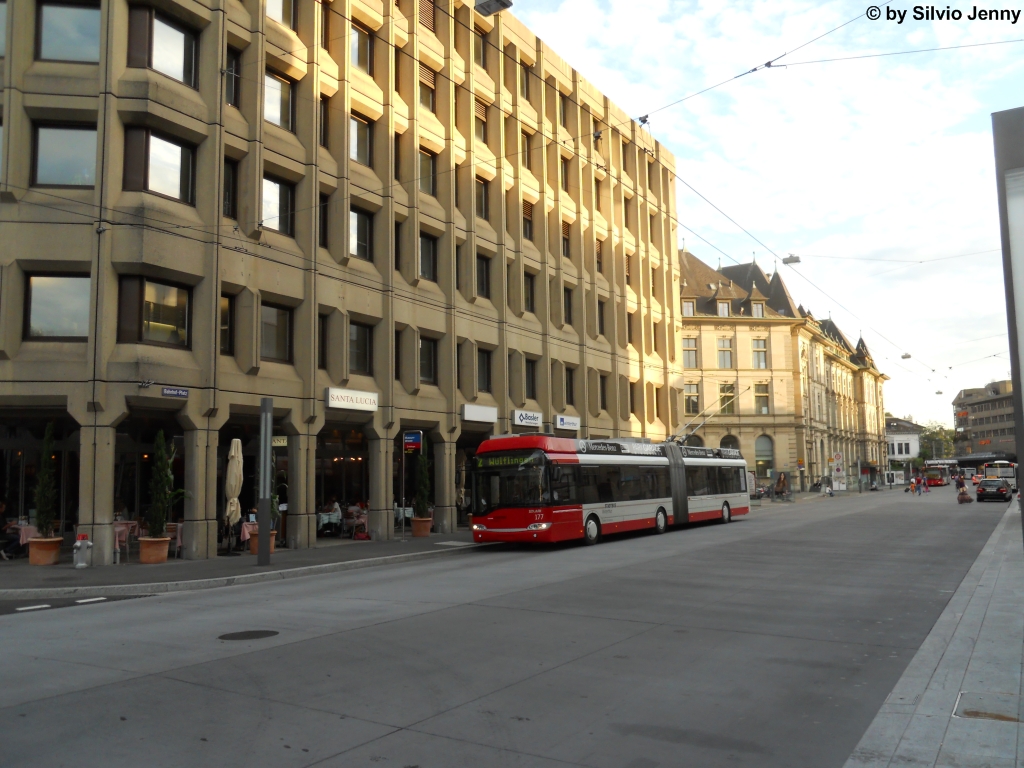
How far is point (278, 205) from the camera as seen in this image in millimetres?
25578

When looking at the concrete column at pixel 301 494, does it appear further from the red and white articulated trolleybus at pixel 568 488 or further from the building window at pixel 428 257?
the building window at pixel 428 257

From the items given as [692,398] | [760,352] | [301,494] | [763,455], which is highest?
[760,352]

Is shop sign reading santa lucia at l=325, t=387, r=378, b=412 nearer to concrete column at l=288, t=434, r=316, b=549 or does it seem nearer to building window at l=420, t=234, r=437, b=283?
concrete column at l=288, t=434, r=316, b=549

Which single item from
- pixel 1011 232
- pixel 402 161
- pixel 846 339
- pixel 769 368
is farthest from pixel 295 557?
pixel 846 339

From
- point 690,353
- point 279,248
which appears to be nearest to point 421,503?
point 279,248

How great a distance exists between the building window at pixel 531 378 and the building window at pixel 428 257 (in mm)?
7288

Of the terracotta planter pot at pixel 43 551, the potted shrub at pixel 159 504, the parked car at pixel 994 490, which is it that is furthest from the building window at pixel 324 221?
the parked car at pixel 994 490

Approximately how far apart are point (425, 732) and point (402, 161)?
25832 millimetres

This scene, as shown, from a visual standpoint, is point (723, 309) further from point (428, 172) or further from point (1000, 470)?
point (428, 172)

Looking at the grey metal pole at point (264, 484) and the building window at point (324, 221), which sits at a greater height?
the building window at point (324, 221)

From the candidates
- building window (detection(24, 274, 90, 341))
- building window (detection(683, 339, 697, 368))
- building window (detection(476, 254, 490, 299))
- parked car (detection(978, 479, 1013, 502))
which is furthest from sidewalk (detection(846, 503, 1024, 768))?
building window (detection(683, 339, 697, 368))

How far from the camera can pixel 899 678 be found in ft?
27.3

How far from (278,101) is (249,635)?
752 inches

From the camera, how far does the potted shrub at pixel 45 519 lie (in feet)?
64.9
